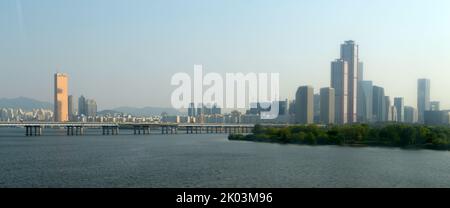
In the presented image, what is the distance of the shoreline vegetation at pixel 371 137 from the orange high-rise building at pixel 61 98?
2268 cm

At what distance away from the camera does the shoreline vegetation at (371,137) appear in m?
19.9

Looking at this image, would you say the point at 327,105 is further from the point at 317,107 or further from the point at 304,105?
the point at 304,105

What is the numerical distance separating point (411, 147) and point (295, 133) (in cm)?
628

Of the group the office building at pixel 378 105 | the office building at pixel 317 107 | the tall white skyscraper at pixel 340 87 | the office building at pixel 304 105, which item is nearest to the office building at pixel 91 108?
the office building at pixel 304 105

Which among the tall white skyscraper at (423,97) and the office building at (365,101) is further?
the office building at (365,101)

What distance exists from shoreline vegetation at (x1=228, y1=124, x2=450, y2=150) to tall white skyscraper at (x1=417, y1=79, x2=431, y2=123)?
19207 millimetres

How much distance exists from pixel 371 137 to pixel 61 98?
1219 inches

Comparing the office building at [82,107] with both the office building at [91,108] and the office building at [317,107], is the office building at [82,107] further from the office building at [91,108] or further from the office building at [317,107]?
the office building at [317,107]

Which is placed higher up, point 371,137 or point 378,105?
point 378,105

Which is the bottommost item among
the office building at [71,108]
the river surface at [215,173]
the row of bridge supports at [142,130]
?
the row of bridge supports at [142,130]

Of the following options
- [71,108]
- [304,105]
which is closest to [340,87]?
[304,105]

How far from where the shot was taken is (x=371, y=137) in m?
22.7
